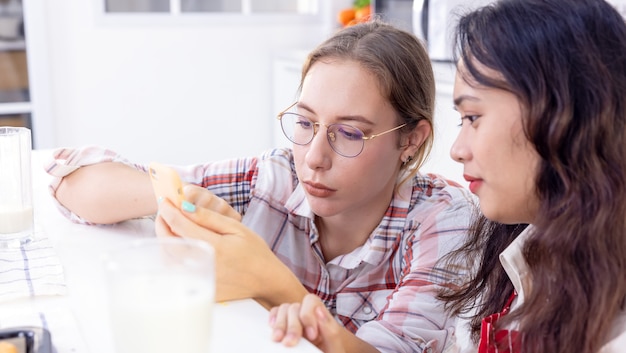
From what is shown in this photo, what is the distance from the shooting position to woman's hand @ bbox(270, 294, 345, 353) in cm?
78

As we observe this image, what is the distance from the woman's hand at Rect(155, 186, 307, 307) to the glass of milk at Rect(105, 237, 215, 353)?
27cm

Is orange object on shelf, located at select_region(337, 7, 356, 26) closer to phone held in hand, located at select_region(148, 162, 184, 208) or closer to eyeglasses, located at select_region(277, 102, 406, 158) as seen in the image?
eyeglasses, located at select_region(277, 102, 406, 158)

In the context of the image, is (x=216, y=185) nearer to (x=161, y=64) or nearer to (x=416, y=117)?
(x=416, y=117)

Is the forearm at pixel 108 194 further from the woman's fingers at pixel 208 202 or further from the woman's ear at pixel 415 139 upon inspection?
the woman's ear at pixel 415 139

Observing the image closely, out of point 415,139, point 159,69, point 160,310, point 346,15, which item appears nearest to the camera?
point 160,310

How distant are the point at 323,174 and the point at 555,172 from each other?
1.54 feet

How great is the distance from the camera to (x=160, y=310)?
562 millimetres

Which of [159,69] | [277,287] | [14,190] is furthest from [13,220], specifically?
[159,69]

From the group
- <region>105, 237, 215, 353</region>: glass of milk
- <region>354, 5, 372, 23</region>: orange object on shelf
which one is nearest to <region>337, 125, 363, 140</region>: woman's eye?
<region>105, 237, 215, 353</region>: glass of milk

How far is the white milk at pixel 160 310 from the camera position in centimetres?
57

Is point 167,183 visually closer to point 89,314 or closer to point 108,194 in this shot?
point 89,314

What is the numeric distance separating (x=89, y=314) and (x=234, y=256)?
0.19 m

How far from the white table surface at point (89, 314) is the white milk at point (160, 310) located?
164 millimetres

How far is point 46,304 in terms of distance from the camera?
35.0 inches
